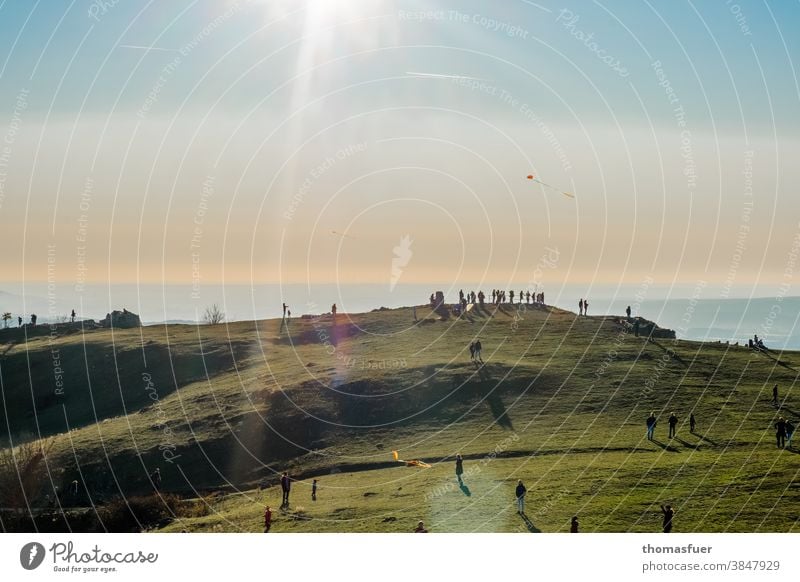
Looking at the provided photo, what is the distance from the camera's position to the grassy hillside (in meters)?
48.4

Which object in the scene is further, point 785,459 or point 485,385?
point 485,385

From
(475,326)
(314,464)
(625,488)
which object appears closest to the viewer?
(625,488)

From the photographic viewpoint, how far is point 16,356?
11094cm

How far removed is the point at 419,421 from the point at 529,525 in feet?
91.3

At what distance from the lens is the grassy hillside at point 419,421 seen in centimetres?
4838

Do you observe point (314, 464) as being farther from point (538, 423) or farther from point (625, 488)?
point (625, 488)

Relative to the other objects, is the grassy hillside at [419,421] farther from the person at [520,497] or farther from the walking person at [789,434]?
the walking person at [789,434]

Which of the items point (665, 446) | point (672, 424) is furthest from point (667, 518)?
point (672, 424)

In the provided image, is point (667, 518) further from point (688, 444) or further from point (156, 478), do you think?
point (156, 478)

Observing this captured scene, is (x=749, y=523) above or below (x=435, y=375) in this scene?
below

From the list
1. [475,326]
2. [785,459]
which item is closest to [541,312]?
[475,326]

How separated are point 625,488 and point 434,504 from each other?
1068 centimetres
